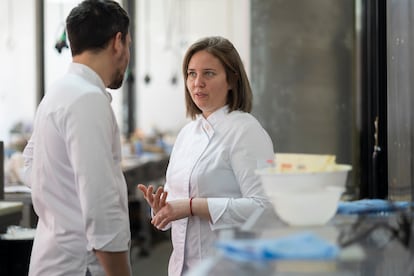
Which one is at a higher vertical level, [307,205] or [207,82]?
[207,82]

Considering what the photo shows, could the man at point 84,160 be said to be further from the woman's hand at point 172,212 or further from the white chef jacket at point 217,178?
the white chef jacket at point 217,178

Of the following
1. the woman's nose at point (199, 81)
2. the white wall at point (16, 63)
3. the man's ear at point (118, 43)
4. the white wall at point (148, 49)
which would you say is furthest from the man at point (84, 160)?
the white wall at point (16, 63)

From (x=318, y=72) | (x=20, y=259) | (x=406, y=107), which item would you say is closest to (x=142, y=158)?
(x=318, y=72)

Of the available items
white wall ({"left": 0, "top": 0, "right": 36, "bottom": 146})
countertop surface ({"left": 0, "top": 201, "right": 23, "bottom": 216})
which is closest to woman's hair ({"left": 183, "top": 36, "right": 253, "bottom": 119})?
countertop surface ({"left": 0, "top": 201, "right": 23, "bottom": 216})

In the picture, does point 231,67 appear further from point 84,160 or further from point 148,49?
point 148,49

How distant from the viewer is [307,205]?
5.46 feet

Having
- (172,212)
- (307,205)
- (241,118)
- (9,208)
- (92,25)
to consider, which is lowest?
→ (9,208)

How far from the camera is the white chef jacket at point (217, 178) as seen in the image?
240 centimetres

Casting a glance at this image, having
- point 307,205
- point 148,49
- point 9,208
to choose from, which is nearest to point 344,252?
point 307,205

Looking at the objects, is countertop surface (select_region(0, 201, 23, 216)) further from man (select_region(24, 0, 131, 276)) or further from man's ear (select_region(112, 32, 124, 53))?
man's ear (select_region(112, 32, 124, 53))

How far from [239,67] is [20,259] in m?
1.45

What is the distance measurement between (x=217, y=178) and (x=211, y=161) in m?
0.06

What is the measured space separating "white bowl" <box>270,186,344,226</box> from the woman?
2.04ft

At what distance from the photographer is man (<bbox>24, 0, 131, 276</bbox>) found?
2.00m
